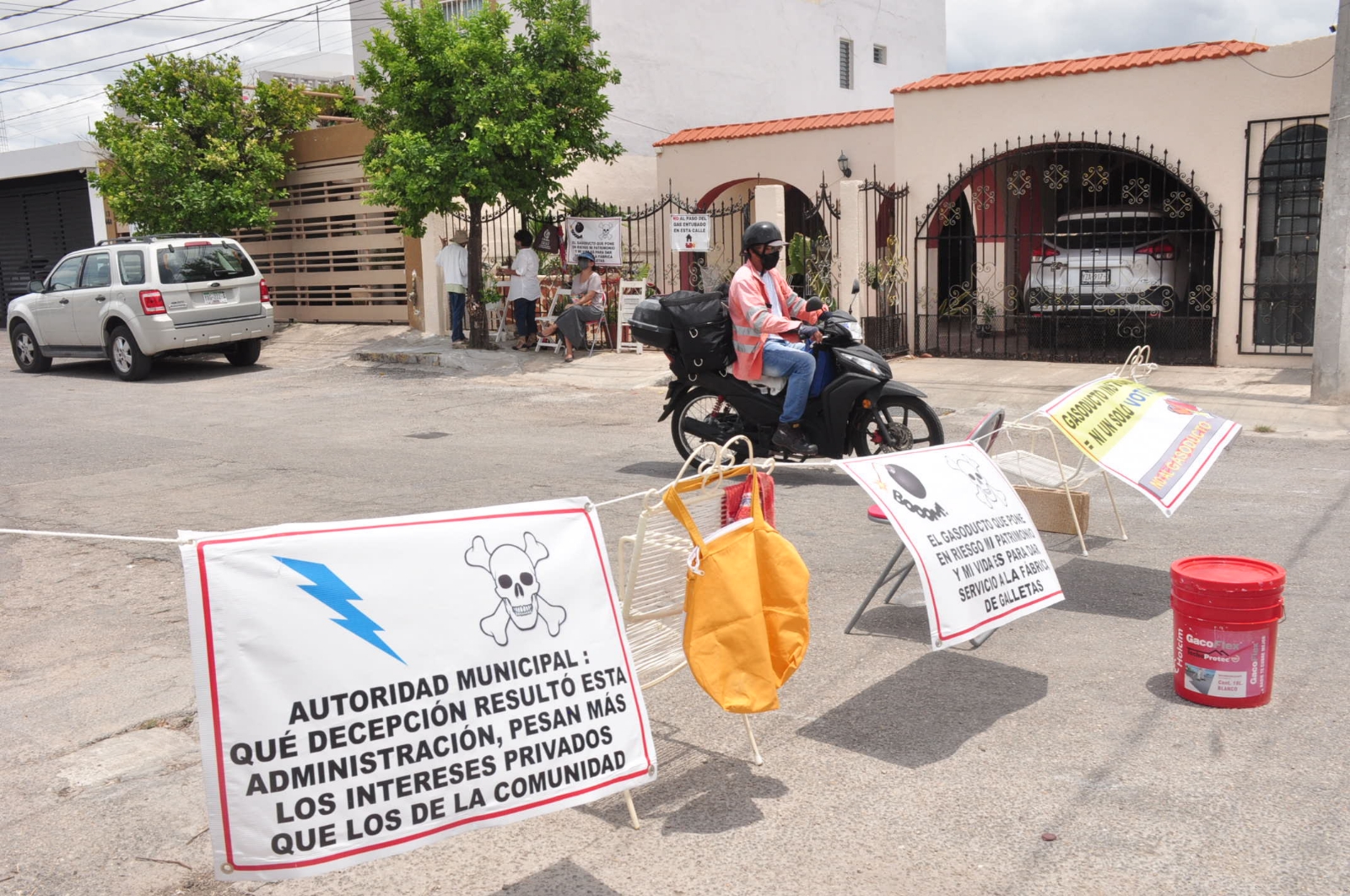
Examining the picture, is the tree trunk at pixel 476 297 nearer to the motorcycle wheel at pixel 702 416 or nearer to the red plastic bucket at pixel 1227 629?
the motorcycle wheel at pixel 702 416

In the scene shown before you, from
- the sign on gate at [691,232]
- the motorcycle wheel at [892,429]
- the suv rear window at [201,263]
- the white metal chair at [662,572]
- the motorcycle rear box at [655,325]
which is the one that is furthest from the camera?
the sign on gate at [691,232]

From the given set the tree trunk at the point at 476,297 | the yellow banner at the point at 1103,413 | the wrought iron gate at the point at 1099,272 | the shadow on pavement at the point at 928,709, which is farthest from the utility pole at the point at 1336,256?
the tree trunk at the point at 476,297

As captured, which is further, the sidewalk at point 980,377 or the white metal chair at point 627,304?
the white metal chair at point 627,304

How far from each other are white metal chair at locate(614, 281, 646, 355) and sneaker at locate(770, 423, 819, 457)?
336 inches

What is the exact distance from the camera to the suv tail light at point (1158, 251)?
15078mm

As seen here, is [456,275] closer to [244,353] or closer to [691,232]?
[244,353]

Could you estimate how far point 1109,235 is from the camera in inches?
597

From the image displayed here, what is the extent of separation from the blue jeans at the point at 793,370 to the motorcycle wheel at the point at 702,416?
Result: 53 cm

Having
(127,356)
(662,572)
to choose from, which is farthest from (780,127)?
(662,572)

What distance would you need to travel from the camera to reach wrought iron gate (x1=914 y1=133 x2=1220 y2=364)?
1469 cm

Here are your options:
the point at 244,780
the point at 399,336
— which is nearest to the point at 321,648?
the point at 244,780

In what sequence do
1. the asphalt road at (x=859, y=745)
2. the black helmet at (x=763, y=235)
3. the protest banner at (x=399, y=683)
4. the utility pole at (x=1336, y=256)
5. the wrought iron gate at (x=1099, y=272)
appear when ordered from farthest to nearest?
the wrought iron gate at (x=1099, y=272) < the utility pole at (x=1336, y=256) < the black helmet at (x=763, y=235) < the asphalt road at (x=859, y=745) < the protest banner at (x=399, y=683)

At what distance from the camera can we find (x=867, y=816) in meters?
3.65

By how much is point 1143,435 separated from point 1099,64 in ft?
34.8
